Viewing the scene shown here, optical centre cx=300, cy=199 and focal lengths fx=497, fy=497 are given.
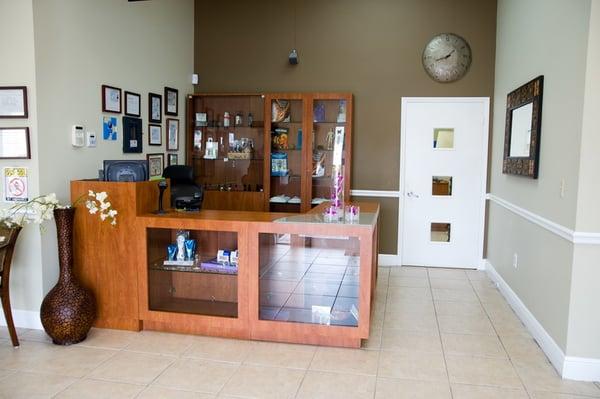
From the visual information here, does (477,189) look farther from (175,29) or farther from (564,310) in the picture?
(175,29)

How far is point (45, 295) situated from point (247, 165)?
283 centimetres

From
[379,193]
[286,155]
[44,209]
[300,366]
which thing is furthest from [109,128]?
[379,193]

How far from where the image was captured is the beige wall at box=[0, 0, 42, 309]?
3637 millimetres

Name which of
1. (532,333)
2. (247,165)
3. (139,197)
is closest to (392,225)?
(247,165)

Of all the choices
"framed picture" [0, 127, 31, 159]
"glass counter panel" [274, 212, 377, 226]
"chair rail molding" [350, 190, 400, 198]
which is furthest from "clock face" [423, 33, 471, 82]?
"framed picture" [0, 127, 31, 159]

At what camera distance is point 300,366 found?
10.8ft

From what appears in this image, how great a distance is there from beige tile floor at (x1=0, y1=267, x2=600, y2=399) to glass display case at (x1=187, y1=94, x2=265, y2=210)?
2431mm

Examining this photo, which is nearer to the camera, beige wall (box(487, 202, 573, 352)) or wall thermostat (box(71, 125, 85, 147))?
beige wall (box(487, 202, 573, 352))

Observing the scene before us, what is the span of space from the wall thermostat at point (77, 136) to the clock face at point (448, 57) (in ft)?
12.5

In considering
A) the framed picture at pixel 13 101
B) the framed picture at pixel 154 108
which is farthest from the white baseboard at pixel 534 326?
the framed picture at pixel 13 101

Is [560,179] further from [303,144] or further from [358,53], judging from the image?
[358,53]

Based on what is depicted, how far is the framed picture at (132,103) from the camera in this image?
4.78 metres

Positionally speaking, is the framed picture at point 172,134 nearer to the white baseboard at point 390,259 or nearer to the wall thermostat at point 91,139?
the wall thermostat at point 91,139

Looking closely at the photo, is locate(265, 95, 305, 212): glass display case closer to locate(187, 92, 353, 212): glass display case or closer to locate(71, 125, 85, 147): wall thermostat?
locate(187, 92, 353, 212): glass display case
